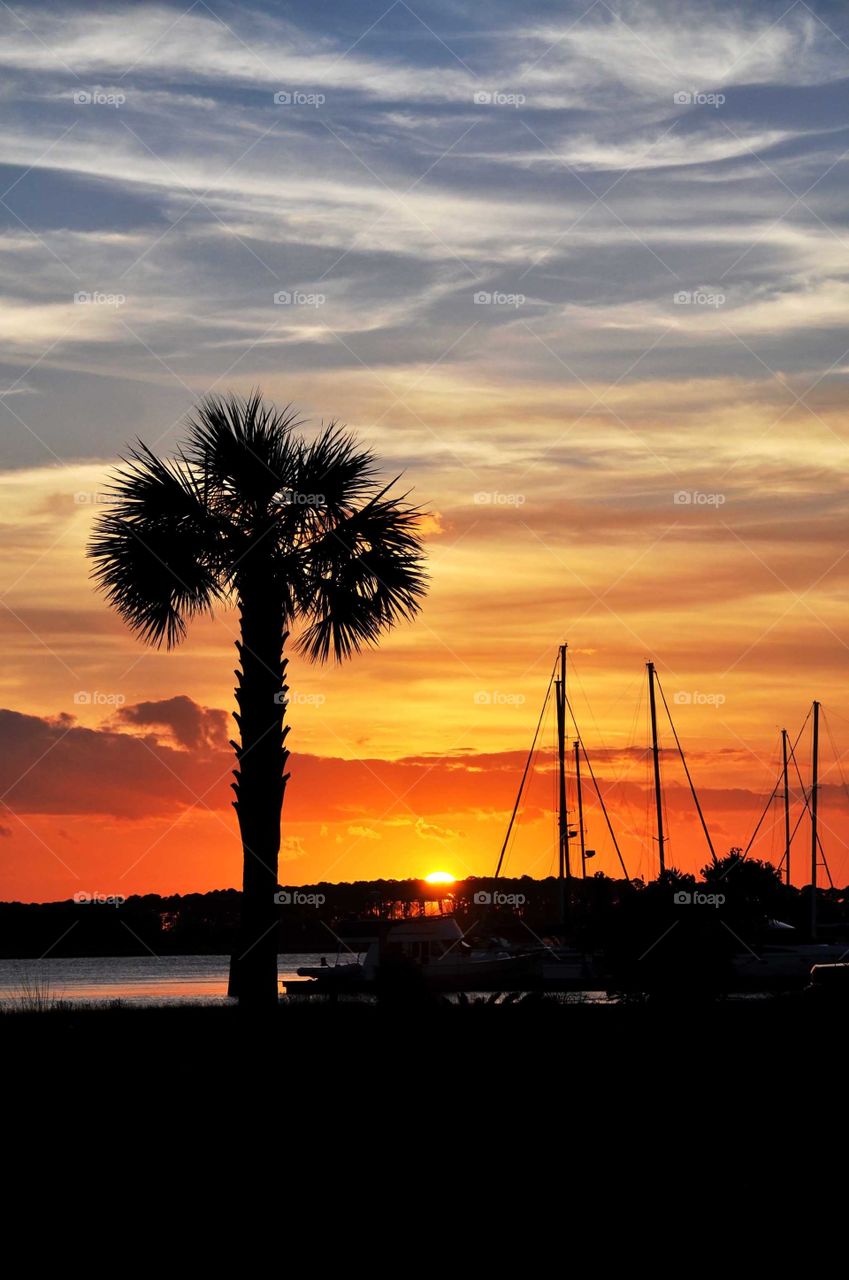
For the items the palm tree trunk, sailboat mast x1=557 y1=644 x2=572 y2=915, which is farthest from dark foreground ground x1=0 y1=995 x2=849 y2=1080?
sailboat mast x1=557 y1=644 x2=572 y2=915

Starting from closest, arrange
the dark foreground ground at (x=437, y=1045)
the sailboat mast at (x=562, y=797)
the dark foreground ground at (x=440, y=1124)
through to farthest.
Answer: the dark foreground ground at (x=440, y=1124), the dark foreground ground at (x=437, y=1045), the sailboat mast at (x=562, y=797)

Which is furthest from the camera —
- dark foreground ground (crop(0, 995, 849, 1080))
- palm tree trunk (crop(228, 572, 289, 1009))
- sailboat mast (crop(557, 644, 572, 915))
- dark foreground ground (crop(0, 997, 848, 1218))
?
sailboat mast (crop(557, 644, 572, 915))

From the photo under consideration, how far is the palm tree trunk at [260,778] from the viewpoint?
2678 cm

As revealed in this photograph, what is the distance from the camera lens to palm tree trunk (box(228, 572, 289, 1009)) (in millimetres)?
26781

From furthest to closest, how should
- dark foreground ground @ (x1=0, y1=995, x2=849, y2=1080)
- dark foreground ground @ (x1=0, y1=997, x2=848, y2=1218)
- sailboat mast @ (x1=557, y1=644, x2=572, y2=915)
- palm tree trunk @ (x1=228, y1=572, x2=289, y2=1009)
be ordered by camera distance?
sailboat mast @ (x1=557, y1=644, x2=572, y2=915) → palm tree trunk @ (x1=228, y1=572, x2=289, y2=1009) → dark foreground ground @ (x1=0, y1=995, x2=849, y2=1080) → dark foreground ground @ (x1=0, y1=997, x2=848, y2=1218)

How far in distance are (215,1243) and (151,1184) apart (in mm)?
1720

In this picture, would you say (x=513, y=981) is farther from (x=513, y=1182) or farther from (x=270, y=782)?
(x=513, y=1182)

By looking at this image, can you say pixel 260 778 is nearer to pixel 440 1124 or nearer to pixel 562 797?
pixel 440 1124

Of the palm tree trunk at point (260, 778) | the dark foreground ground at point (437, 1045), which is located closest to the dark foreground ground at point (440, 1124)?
the dark foreground ground at point (437, 1045)

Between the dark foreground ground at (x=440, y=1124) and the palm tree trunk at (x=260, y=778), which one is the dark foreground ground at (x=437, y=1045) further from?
the palm tree trunk at (x=260, y=778)

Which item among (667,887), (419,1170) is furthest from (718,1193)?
(667,887)

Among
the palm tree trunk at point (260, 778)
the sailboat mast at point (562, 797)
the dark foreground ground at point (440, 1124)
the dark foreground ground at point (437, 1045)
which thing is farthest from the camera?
the sailboat mast at point (562, 797)

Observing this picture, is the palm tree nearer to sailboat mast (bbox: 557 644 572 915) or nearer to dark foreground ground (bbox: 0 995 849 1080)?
dark foreground ground (bbox: 0 995 849 1080)

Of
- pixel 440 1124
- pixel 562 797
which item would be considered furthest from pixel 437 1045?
pixel 562 797
